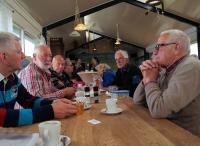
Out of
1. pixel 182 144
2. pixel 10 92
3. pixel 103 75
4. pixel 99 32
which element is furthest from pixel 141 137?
pixel 99 32

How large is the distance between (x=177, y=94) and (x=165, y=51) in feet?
1.29

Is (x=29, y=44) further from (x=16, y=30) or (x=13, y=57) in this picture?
(x=13, y=57)

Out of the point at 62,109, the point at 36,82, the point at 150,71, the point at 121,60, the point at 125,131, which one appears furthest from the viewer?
the point at 121,60

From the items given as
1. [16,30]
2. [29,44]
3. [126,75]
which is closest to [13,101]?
[126,75]

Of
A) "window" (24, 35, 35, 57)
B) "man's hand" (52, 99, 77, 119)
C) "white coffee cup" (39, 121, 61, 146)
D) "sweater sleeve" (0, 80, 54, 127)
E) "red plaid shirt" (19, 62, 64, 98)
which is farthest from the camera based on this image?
"window" (24, 35, 35, 57)

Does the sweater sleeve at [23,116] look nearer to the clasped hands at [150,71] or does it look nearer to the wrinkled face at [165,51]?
the clasped hands at [150,71]

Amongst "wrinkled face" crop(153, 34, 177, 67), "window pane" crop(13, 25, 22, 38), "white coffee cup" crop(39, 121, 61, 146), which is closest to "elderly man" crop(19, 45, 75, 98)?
"wrinkled face" crop(153, 34, 177, 67)

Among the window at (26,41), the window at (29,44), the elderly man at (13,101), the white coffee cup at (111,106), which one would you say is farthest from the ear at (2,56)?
the window at (29,44)

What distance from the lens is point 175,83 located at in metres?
1.37

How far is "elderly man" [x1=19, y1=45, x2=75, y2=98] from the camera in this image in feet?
8.10

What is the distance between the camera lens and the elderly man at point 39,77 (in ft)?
8.10

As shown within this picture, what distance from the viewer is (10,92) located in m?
1.62

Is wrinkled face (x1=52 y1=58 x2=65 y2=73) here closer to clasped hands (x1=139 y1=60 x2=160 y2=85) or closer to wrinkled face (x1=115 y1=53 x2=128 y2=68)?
wrinkled face (x1=115 y1=53 x2=128 y2=68)

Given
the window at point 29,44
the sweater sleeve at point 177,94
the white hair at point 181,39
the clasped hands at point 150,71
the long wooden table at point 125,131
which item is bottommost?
the long wooden table at point 125,131
